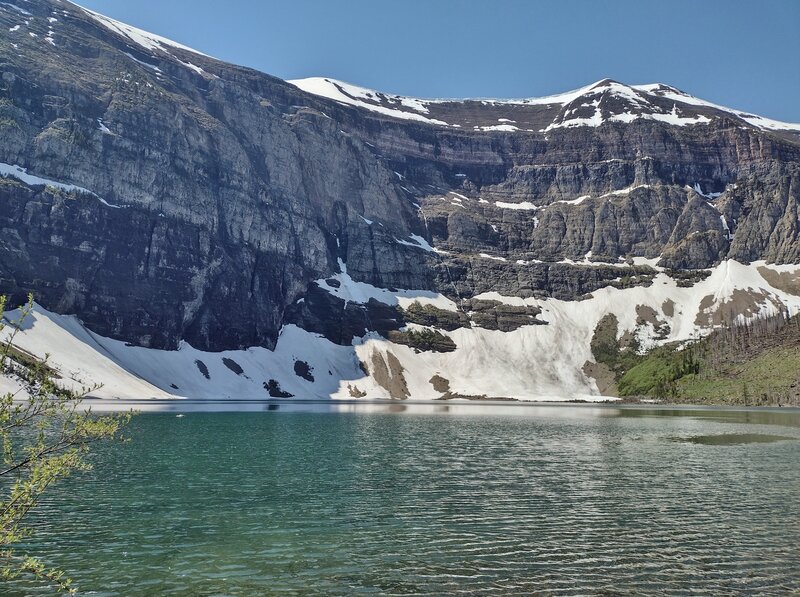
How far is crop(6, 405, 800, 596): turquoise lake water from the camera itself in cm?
2302

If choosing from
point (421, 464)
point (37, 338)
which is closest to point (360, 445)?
point (421, 464)

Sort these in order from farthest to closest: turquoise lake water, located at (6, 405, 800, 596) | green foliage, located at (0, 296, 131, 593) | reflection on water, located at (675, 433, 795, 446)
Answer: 1. reflection on water, located at (675, 433, 795, 446)
2. turquoise lake water, located at (6, 405, 800, 596)
3. green foliage, located at (0, 296, 131, 593)

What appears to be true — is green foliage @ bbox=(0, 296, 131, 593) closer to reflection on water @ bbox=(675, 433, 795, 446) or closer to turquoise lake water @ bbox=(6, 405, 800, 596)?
turquoise lake water @ bbox=(6, 405, 800, 596)

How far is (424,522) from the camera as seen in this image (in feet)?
106

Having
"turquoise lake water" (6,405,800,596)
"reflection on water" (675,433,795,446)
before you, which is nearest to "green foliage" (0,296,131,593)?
"turquoise lake water" (6,405,800,596)

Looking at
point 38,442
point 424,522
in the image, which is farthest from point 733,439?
point 38,442

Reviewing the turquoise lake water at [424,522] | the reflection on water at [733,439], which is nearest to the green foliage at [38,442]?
the turquoise lake water at [424,522]

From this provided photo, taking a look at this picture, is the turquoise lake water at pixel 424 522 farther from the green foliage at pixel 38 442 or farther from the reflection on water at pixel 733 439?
the green foliage at pixel 38 442

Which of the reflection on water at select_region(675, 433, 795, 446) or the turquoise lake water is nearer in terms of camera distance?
the turquoise lake water

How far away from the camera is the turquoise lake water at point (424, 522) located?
906 inches

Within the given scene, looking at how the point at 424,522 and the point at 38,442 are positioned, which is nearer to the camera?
the point at 38,442

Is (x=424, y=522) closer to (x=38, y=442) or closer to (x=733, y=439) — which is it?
(x=38, y=442)

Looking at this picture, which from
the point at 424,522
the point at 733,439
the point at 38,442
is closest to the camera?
the point at 38,442

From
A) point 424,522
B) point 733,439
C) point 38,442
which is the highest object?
point 38,442
